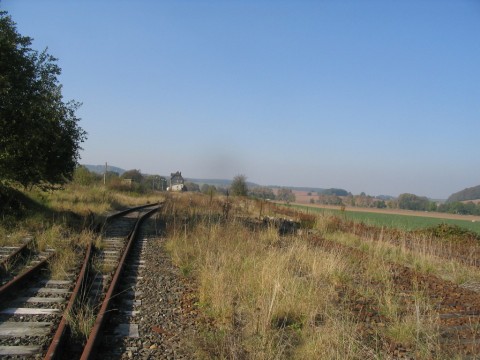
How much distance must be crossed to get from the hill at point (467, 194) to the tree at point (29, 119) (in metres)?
94.2

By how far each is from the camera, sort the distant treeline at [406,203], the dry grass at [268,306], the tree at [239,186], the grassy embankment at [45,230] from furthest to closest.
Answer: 1. the distant treeline at [406,203]
2. the tree at [239,186]
3. the grassy embankment at [45,230]
4. the dry grass at [268,306]

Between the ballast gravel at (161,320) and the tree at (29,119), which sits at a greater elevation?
the tree at (29,119)

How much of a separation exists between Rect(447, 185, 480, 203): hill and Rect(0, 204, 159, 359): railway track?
9729 centimetres

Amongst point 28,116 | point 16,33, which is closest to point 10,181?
point 28,116

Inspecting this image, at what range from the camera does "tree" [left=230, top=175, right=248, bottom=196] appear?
168 feet

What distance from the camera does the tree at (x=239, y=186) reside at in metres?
51.1

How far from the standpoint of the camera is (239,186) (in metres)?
51.7

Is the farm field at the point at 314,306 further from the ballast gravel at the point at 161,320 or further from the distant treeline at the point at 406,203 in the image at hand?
the distant treeline at the point at 406,203

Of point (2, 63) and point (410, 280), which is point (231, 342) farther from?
point (2, 63)

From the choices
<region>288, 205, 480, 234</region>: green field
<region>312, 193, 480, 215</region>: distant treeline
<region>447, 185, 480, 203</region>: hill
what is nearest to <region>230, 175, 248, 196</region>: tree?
<region>288, 205, 480, 234</region>: green field

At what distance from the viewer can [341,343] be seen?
4590mm

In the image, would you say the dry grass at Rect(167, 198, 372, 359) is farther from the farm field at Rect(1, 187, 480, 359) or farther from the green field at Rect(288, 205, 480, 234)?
the green field at Rect(288, 205, 480, 234)

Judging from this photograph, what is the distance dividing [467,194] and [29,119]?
339 feet

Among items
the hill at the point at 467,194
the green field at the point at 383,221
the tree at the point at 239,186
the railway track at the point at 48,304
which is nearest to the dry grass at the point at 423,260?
the railway track at the point at 48,304
